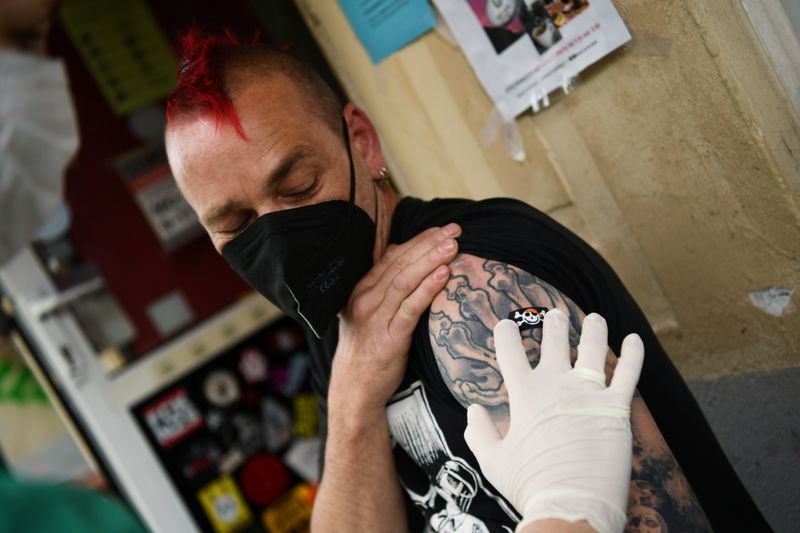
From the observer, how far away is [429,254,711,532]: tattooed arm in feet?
4.02

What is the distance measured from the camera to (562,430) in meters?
1.17

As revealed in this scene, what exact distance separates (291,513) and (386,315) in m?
2.46

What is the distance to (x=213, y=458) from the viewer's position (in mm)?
3504

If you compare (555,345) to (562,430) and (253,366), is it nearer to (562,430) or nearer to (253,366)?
(562,430)

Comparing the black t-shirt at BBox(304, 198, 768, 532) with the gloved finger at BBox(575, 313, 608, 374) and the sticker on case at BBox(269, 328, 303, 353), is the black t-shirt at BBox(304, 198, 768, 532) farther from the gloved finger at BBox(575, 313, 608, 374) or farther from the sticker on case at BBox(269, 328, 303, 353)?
the sticker on case at BBox(269, 328, 303, 353)

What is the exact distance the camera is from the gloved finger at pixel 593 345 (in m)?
1.22

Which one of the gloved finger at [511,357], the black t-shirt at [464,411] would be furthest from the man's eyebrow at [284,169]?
the gloved finger at [511,357]

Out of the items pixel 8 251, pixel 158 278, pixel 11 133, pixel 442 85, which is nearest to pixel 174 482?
pixel 158 278

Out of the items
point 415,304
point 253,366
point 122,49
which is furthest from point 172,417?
point 415,304

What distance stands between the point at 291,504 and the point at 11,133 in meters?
2.19

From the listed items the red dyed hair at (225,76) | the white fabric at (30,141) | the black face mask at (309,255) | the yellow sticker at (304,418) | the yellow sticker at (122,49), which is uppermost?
the yellow sticker at (122,49)

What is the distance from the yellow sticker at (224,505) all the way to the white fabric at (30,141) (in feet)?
5.07

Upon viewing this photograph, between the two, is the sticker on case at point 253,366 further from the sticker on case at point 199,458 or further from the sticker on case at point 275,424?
the sticker on case at point 199,458

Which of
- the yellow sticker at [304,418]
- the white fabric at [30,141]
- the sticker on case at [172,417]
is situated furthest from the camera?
the yellow sticker at [304,418]
